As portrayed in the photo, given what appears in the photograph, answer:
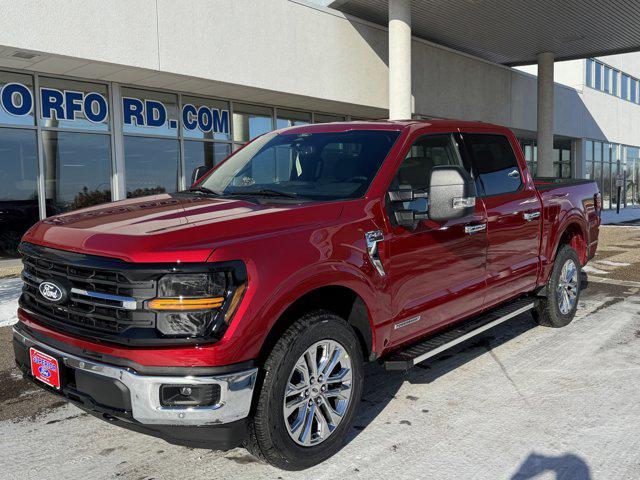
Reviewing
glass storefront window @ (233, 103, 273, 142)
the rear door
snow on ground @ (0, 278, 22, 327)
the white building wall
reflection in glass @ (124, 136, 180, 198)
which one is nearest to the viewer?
the rear door

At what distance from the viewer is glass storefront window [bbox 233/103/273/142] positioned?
1460cm

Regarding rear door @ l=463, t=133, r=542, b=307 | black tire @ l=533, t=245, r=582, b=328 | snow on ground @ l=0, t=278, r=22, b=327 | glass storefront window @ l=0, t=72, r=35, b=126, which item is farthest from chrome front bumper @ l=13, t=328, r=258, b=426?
glass storefront window @ l=0, t=72, r=35, b=126

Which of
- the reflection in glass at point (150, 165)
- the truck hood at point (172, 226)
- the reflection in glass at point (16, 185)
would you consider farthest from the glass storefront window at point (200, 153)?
the truck hood at point (172, 226)

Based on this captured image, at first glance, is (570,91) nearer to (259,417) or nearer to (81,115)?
(81,115)

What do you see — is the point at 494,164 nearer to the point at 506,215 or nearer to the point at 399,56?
the point at 506,215

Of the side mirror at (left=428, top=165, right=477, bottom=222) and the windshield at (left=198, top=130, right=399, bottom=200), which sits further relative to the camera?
the windshield at (left=198, top=130, right=399, bottom=200)

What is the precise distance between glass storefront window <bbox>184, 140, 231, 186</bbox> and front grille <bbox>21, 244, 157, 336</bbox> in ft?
35.1

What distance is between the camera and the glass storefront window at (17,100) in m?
10.6

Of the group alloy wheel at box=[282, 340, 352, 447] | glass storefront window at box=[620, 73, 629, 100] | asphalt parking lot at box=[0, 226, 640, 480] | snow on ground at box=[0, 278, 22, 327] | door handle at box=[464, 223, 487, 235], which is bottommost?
asphalt parking lot at box=[0, 226, 640, 480]

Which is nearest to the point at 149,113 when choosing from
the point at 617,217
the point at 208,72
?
the point at 208,72

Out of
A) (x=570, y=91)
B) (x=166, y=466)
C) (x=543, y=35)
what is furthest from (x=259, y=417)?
(x=570, y=91)

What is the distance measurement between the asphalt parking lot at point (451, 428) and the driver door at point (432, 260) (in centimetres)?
56

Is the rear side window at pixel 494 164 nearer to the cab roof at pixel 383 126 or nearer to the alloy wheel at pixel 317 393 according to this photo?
the cab roof at pixel 383 126

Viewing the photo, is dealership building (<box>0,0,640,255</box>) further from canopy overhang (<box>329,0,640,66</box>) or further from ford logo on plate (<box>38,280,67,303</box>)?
ford logo on plate (<box>38,280,67,303</box>)
